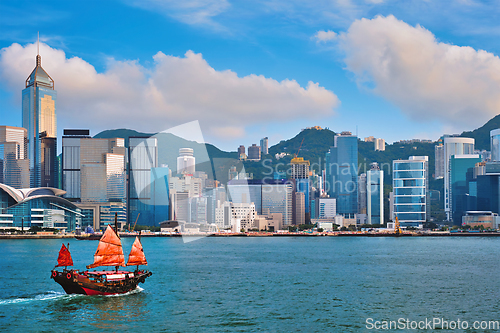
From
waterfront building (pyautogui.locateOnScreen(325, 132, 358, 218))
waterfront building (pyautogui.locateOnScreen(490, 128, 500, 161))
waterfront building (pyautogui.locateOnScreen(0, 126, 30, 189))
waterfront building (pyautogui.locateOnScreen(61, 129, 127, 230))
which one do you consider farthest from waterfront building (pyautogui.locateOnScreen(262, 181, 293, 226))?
waterfront building (pyautogui.locateOnScreen(0, 126, 30, 189))

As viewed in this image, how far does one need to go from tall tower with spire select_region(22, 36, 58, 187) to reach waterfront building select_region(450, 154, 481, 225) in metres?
135

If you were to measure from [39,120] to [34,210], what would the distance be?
67.1m

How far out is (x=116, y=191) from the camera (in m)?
153

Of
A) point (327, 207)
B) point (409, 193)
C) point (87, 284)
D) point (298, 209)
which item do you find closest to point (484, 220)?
point (409, 193)

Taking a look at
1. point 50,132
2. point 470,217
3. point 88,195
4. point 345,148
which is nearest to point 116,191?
point 88,195

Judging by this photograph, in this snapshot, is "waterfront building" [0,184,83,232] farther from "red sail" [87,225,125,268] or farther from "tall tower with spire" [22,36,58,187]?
"red sail" [87,225,125,268]

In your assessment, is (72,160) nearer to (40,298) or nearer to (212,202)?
(212,202)

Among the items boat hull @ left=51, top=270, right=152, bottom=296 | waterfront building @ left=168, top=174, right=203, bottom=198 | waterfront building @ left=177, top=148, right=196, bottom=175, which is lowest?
boat hull @ left=51, top=270, right=152, bottom=296

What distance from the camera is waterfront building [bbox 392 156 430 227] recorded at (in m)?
138

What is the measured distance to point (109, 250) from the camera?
97.9 feet

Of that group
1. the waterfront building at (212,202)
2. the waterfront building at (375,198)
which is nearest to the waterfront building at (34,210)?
the waterfront building at (212,202)

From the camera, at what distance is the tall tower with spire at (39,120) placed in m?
168

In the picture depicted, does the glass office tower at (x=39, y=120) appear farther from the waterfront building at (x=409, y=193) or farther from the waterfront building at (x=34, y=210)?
the waterfront building at (x=409, y=193)

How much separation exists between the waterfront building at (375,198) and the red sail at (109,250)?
473 ft
